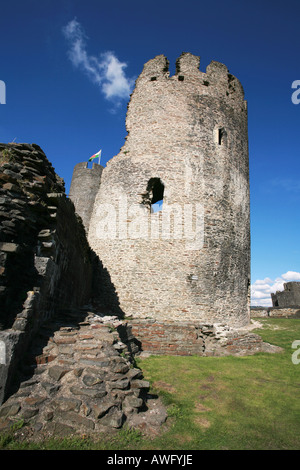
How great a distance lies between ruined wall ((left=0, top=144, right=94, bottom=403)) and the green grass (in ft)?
4.79

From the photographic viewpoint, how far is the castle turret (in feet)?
63.4

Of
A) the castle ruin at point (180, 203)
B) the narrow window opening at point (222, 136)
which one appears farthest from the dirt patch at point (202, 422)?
the narrow window opening at point (222, 136)

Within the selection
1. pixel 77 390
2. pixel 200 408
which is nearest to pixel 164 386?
pixel 200 408

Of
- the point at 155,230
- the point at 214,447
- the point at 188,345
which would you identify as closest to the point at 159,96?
the point at 155,230

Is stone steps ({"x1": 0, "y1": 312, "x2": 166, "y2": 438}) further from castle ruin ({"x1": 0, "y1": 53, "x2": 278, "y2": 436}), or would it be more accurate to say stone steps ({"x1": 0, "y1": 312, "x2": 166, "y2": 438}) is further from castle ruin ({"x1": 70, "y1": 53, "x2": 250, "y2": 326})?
castle ruin ({"x1": 70, "y1": 53, "x2": 250, "y2": 326})

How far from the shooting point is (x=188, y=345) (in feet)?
26.1

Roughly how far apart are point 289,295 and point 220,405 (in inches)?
665

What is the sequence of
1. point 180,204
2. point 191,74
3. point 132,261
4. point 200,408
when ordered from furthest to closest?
1. point 191,74
2. point 180,204
3. point 132,261
4. point 200,408

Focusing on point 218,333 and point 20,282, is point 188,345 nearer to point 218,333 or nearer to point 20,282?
point 218,333

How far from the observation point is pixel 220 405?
4.38 m

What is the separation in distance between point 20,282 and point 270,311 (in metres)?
17.6

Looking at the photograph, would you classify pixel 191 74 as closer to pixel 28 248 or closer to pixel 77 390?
pixel 28 248

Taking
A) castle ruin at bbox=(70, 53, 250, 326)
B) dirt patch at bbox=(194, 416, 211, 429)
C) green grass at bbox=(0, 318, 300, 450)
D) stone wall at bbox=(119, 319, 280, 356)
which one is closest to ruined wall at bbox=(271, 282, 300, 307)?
castle ruin at bbox=(70, 53, 250, 326)

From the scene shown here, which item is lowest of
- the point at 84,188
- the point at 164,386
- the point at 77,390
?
the point at 164,386
